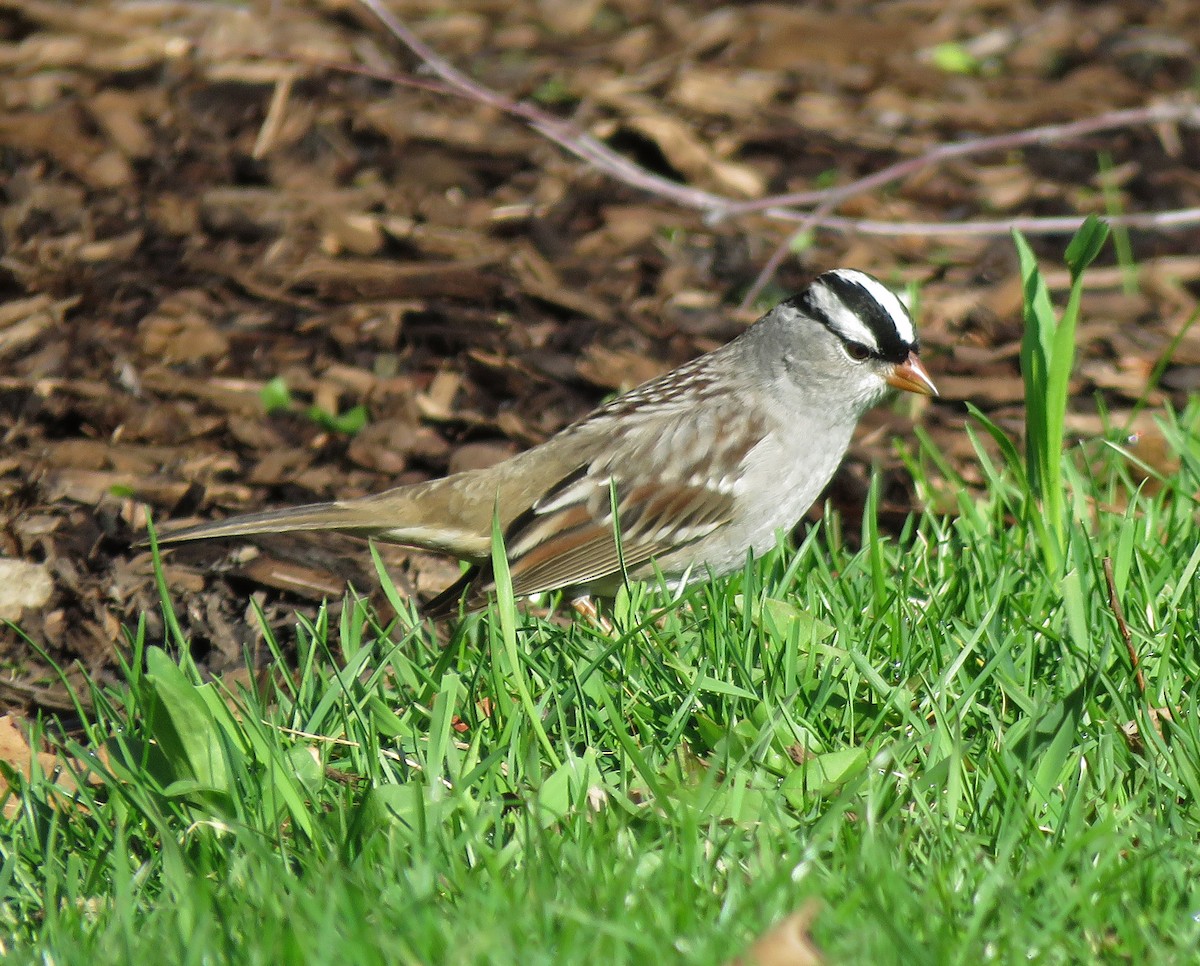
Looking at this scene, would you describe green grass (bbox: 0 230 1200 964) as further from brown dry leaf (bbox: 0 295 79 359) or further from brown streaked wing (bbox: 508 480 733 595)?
brown dry leaf (bbox: 0 295 79 359)

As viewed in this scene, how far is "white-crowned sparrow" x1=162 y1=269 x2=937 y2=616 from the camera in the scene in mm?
4520

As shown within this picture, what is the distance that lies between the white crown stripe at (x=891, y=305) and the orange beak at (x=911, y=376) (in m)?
0.07

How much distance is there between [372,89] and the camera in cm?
722

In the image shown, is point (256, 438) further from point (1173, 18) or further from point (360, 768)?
point (1173, 18)

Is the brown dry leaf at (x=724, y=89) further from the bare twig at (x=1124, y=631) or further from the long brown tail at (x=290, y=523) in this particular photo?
the bare twig at (x=1124, y=631)

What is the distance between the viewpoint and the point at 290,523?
14.2ft

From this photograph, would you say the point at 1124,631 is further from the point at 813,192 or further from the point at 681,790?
the point at 813,192

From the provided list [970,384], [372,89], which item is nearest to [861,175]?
[970,384]

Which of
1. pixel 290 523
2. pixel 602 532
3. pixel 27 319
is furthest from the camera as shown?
pixel 27 319

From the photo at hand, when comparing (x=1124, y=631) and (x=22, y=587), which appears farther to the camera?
(x=22, y=587)

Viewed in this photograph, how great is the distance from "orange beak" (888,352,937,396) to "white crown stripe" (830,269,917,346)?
0.07 metres

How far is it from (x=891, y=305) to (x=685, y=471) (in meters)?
0.79

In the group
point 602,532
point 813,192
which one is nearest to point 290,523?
point 602,532

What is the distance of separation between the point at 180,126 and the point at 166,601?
3.88m
